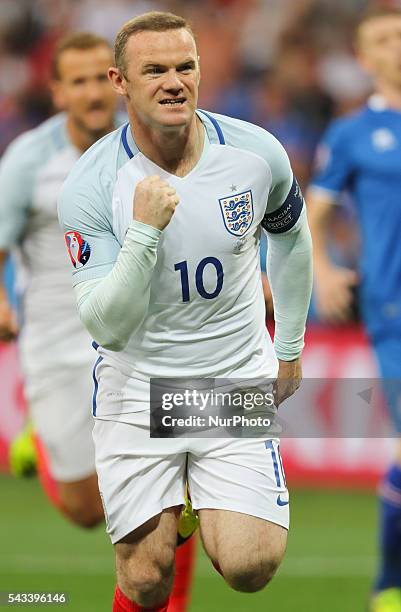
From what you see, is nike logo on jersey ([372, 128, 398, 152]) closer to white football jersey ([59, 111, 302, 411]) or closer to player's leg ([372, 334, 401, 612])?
player's leg ([372, 334, 401, 612])

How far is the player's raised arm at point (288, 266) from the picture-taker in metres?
4.61

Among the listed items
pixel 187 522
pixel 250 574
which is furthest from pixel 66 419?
pixel 250 574

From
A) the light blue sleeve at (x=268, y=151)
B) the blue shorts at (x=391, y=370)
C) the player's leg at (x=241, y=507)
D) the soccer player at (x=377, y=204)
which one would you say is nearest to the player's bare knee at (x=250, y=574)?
the player's leg at (x=241, y=507)

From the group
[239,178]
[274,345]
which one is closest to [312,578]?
[274,345]

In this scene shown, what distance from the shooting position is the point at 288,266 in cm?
473

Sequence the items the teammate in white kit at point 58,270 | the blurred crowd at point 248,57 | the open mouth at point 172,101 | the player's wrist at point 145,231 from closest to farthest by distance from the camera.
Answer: the player's wrist at point 145,231, the open mouth at point 172,101, the teammate in white kit at point 58,270, the blurred crowd at point 248,57

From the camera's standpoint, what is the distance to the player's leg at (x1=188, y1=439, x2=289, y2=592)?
440 centimetres

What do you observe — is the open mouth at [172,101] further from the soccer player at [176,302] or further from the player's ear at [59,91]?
the player's ear at [59,91]

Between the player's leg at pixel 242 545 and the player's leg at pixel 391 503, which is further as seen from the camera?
the player's leg at pixel 391 503

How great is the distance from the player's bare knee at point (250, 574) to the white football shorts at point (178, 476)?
16cm

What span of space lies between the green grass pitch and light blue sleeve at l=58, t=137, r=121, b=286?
2.67 m

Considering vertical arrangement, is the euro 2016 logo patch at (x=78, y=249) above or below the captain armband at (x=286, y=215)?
below

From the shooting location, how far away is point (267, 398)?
4.68 meters
